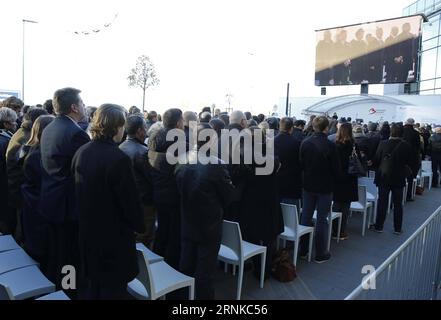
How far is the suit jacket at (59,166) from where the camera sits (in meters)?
2.86

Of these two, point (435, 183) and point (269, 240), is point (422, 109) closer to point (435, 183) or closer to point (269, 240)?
point (435, 183)

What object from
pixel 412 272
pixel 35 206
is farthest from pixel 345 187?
pixel 35 206

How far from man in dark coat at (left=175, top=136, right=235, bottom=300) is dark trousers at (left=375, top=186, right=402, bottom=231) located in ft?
12.9

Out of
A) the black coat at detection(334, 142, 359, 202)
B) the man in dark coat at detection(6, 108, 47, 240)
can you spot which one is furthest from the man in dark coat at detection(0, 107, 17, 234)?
the black coat at detection(334, 142, 359, 202)

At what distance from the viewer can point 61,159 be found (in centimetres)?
287

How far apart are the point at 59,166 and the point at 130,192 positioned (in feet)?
2.76

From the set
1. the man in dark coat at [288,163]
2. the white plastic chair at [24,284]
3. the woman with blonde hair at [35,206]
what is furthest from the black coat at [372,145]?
the white plastic chair at [24,284]

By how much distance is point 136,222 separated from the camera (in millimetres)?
2461

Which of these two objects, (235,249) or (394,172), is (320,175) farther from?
(394,172)

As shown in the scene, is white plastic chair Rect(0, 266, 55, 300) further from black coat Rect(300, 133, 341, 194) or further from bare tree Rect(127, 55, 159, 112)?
bare tree Rect(127, 55, 159, 112)

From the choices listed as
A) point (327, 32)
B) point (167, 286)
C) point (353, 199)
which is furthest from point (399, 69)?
point (167, 286)

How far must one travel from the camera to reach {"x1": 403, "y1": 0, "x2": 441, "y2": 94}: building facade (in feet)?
91.5

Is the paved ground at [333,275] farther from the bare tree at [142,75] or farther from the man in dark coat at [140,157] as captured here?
the bare tree at [142,75]
